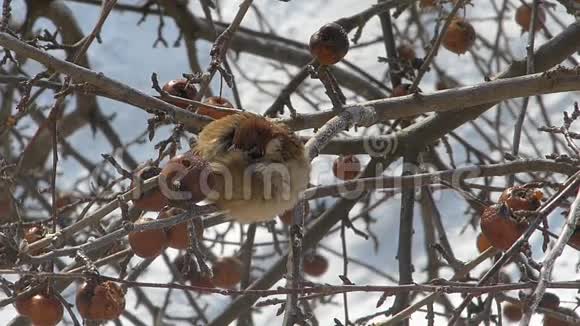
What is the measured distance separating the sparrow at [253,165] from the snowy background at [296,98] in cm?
166

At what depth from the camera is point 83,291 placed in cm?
126

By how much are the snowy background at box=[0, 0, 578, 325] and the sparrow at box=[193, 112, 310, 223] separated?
1.66 m

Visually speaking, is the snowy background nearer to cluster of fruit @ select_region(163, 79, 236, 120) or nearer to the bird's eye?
cluster of fruit @ select_region(163, 79, 236, 120)

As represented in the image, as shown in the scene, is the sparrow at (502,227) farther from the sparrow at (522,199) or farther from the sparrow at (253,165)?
the sparrow at (253,165)

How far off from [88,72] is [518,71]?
84 cm

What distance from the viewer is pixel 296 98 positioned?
3053 mm

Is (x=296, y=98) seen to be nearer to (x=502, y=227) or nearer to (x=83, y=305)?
(x=83, y=305)

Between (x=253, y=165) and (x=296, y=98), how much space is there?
87.1 inches

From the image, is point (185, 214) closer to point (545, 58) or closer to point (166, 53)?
point (545, 58)

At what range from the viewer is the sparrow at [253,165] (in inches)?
34.0

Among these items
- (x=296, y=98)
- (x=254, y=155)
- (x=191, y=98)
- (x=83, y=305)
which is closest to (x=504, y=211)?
(x=254, y=155)

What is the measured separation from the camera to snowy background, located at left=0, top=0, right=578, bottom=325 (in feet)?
8.91

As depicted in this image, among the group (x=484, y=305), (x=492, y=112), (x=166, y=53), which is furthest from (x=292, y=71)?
(x=484, y=305)

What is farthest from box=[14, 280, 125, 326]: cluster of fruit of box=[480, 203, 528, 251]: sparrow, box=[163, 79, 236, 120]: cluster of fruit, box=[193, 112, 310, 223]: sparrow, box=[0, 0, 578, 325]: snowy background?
box=[0, 0, 578, 325]: snowy background
